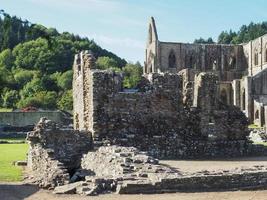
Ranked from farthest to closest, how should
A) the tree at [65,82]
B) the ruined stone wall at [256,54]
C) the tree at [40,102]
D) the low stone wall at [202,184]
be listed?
the tree at [65,82], the tree at [40,102], the ruined stone wall at [256,54], the low stone wall at [202,184]

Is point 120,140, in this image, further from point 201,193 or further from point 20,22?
point 20,22

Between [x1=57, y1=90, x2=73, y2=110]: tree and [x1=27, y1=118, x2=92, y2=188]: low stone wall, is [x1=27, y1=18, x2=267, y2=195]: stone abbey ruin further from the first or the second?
[x1=57, y1=90, x2=73, y2=110]: tree

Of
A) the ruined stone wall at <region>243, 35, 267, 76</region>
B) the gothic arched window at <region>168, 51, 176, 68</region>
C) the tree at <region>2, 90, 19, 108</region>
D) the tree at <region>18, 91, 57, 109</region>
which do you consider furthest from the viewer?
the tree at <region>2, 90, 19, 108</region>

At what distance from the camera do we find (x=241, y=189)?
616 inches

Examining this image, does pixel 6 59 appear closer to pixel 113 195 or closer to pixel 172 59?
pixel 172 59

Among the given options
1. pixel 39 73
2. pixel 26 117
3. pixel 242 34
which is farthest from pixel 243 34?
pixel 26 117

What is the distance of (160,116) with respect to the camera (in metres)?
25.2

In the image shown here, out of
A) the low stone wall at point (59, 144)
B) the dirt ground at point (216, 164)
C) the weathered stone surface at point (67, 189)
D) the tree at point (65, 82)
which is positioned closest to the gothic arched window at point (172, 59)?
the tree at point (65, 82)

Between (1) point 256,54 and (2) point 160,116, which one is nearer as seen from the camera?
(2) point 160,116

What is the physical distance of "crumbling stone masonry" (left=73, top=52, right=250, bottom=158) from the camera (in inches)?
957

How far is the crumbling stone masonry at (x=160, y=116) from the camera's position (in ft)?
79.7

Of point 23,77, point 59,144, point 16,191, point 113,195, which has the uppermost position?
point 23,77

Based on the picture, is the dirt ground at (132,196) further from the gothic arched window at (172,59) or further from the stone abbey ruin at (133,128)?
the gothic arched window at (172,59)

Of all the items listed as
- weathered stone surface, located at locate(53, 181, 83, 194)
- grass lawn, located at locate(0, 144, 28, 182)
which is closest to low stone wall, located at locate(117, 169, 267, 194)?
weathered stone surface, located at locate(53, 181, 83, 194)
